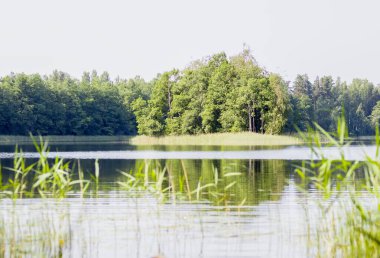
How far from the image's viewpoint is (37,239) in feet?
39.2

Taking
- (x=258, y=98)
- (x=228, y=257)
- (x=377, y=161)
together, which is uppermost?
(x=258, y=98)

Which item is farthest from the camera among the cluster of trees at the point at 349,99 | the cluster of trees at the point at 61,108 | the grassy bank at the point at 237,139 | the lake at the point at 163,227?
the cluster of trees at the point at 349,99

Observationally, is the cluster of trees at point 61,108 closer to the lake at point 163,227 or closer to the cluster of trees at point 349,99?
the cluster of trees at point 349,99

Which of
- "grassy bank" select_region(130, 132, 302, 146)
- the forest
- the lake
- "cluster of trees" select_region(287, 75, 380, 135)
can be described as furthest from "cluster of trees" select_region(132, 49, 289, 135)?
"cluster of trees" select_region(287, 75, 380, 135)

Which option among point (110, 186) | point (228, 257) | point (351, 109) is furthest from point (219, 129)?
point (351, 109)

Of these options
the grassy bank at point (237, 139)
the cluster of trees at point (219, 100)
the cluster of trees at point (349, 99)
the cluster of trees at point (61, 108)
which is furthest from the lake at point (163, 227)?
the cluster of trees at point (349, 99)

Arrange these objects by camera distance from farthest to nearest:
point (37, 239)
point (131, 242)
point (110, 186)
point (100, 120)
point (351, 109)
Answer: point (351, 109)
point (100, 120)
point (110, 186)
point (131, 242)
point (37, 239)

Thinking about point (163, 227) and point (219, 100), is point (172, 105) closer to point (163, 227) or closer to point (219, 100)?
point (219, 100)

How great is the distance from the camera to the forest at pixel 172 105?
84500 mm

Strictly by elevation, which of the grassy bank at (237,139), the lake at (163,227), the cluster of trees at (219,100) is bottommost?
the lake at (163,227)

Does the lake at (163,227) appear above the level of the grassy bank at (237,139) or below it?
below

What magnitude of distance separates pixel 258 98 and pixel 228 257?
72.7 m

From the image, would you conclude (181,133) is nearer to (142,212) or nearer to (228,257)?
(142,212)

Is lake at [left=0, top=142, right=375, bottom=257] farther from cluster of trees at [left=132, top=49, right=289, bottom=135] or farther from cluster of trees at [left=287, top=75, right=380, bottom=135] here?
cluster of trees at [left=287, top=75, right=380, bottom=135]
